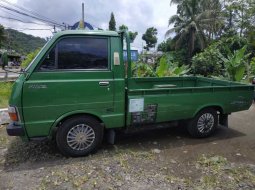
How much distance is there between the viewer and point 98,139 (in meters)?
4.25

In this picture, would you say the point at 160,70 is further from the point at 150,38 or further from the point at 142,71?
the point at 150,38

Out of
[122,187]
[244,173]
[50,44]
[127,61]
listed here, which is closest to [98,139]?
[122,187]

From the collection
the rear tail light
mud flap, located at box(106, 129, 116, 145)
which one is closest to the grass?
the rear tail light

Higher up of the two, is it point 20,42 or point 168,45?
point 20,42

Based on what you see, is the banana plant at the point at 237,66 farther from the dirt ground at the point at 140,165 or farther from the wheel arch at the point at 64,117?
the wheel arch at the point at 64,117

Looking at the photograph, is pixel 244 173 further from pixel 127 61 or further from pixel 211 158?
pixel 127 61

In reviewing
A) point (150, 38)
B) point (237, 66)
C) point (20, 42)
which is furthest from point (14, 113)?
point (20, 42)

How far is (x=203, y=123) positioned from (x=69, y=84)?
118 inches

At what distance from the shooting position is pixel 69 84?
150 inches

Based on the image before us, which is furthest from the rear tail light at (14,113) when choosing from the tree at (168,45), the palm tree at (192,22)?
the tree at (168,45)

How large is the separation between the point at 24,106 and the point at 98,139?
1.37 m

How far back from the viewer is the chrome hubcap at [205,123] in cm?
509

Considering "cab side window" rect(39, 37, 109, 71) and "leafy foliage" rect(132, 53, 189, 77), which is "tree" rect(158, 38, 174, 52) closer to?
"leafy foliage" rect(132, 53, 189, 77)

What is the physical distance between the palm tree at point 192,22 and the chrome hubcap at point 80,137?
27.2 metres
